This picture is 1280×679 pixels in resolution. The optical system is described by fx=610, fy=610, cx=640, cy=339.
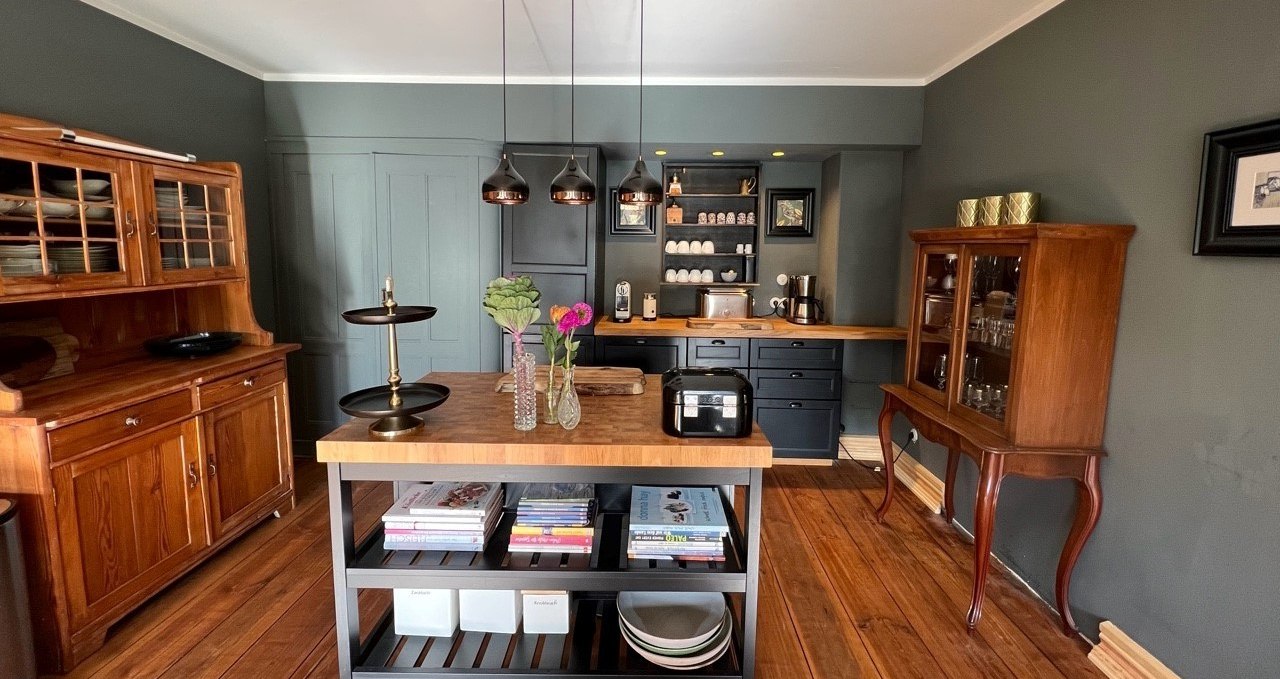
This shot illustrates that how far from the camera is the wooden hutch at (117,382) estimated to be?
2.03 metres

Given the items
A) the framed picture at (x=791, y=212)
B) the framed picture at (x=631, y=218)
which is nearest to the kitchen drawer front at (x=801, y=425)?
the framed picture at (x=791, y=212)

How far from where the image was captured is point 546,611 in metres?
2.07

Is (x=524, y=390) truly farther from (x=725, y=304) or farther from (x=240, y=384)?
(x=725, y=304)

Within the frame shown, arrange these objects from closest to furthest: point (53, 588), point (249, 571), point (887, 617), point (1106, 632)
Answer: point (53, 588) < point (1106, 632) < point (887, 617) < point (249, 571)

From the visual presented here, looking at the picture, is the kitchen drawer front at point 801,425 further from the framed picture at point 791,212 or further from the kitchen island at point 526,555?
the kitchen island at point 526,555

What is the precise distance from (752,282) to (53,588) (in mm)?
4105

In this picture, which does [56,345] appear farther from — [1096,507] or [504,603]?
[1096,507]

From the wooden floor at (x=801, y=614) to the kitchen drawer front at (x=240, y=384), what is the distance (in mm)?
767

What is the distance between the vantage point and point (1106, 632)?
7.25 ft

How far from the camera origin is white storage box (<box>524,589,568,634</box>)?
2062 millimetres

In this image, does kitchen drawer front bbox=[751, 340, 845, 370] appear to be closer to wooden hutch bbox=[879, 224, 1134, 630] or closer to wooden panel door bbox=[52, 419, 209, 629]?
Answer: wooden hutch bbox=[879, 224, 1134, 630]

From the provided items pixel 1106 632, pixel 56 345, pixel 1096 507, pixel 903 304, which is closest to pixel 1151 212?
pixel 1096 507

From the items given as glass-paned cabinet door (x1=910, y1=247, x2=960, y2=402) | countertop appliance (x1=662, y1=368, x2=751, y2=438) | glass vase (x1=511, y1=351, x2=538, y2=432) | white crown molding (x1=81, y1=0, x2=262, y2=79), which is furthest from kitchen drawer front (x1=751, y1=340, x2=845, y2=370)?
white crown molding (x1=81, y1=0, x2=262, y2=79)

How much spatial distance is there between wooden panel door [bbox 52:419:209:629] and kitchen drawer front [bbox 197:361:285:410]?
137mm
